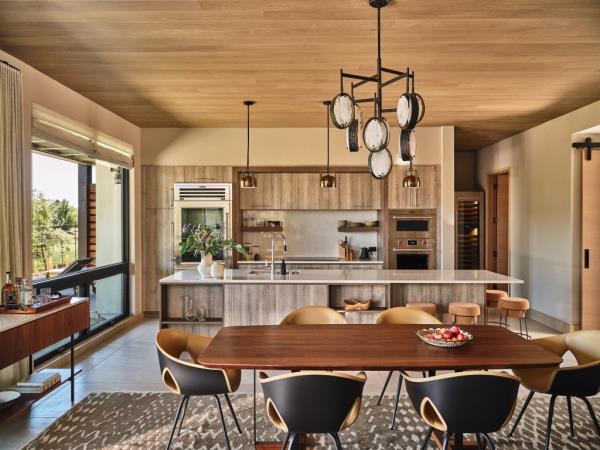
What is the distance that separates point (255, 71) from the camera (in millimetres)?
4305

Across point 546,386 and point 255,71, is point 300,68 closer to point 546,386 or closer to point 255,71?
point 255,71

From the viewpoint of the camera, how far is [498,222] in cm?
841

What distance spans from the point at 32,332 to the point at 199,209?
396 cm

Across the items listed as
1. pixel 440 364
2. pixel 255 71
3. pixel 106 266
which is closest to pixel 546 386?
pixel 440 364

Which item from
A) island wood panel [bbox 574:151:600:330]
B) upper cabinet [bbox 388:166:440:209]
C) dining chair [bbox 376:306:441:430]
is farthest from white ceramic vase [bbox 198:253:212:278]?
island wood panel [bbox 574:151:600:330]

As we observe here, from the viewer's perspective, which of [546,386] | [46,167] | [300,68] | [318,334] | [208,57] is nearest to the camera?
[546,386]

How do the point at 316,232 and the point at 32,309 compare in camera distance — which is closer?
the point at 32,309

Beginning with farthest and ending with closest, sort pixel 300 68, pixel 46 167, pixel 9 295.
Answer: pixel 46 167, pixel 300 68, pixel 9 295

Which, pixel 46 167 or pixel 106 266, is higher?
pixel 46 167

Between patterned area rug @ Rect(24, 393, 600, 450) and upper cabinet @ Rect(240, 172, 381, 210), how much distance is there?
376 cm

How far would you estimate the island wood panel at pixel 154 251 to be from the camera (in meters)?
7.05

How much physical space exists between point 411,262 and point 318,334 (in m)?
4.36

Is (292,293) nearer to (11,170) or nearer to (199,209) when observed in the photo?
(11,170)

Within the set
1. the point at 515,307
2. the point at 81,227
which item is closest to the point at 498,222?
the point at 515,307
